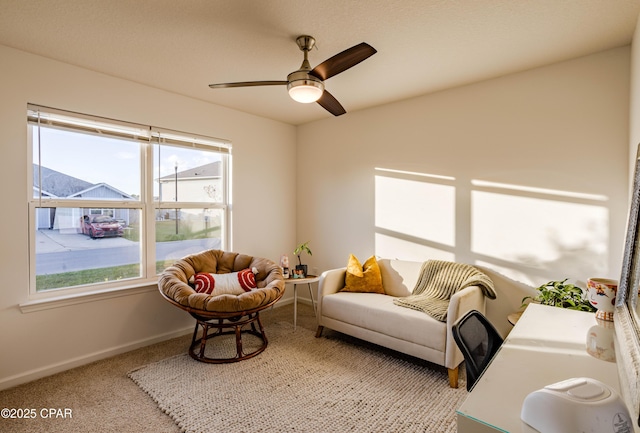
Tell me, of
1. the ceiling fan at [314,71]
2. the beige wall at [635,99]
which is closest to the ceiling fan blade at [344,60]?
the ceiling fan at [314,71]

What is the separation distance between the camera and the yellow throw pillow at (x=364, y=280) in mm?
3412

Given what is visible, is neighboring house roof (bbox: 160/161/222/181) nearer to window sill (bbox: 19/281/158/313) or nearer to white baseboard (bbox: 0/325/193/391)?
window sill (bbox: 19/281/158/313)

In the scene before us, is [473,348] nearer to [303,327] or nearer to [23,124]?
[303,327]

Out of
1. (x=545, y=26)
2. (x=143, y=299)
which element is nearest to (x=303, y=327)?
(x=143, y=299)

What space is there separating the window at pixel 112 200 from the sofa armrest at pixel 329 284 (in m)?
1.46

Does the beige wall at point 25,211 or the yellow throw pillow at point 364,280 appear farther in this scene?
the yellow throw pillow at point 364,280

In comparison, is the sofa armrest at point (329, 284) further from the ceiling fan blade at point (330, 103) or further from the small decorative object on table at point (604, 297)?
the small decorative object on table at point (604, 297)

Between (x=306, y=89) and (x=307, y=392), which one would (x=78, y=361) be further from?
(x=306, y=89)

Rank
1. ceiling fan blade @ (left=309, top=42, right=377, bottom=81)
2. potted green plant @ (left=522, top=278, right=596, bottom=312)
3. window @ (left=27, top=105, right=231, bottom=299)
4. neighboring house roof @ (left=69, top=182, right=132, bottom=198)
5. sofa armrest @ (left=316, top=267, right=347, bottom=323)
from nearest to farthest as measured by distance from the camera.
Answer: ceiling fan blade @ (left=309, top=42, right=377, bottom=81) < potted green plant @ (left=522, top=278, right=596, bottom=312) < window @ (left=27, top=105, right=231, bottom=299) < neighboring house roof @ (left=69, top=182, right=132, bottom=198) < sofa armrest @ (left=316, top=267, right=347, bottom=323)

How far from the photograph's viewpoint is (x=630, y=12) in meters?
1.98

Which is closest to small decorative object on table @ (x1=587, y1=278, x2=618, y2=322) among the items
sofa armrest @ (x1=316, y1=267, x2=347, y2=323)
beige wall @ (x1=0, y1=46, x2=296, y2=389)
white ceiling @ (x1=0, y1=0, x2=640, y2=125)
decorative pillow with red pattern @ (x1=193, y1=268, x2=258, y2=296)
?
white ceiling @ (x1=0, y1=0, x2=640, y2=125)

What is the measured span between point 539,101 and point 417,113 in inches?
43.9

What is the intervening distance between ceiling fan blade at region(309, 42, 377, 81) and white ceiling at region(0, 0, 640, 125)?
31 cm

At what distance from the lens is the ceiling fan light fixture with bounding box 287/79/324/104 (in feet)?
6.83
